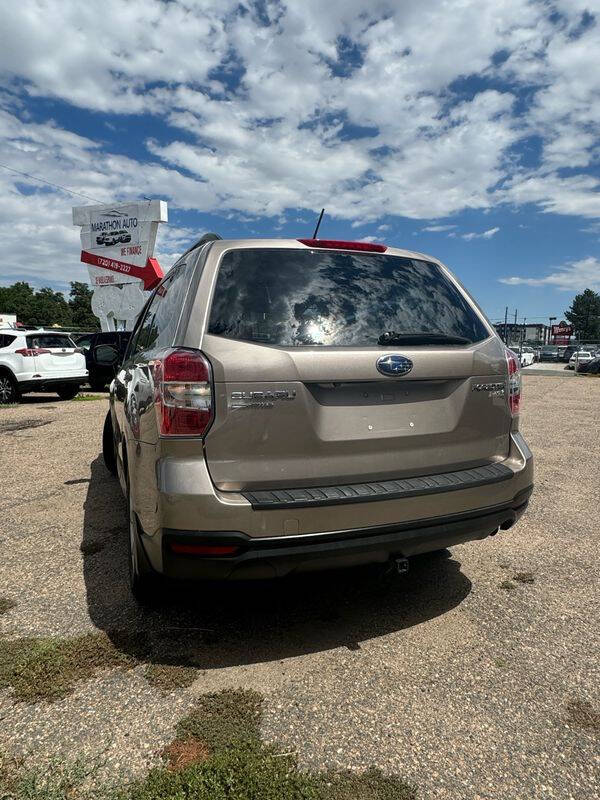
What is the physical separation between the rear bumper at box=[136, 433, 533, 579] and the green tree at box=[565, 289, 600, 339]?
14226 cm

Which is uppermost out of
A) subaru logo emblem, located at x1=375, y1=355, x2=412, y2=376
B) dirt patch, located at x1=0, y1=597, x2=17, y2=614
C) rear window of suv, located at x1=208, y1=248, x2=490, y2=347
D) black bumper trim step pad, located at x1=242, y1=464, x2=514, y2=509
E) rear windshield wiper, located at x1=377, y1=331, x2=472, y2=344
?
rear window of suv, located at x1=208, y1=248, x2=490, y2=347

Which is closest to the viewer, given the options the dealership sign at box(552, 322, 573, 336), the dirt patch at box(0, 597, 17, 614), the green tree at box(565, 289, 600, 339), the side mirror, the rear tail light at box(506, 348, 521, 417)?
the rear tail light at box(506, 348, 521, 417)

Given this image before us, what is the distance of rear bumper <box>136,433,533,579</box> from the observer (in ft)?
6.92

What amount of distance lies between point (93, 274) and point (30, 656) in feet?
83.8

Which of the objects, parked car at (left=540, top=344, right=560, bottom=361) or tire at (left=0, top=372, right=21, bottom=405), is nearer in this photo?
tire at (left=0, top=372, right=21, bottom=405)

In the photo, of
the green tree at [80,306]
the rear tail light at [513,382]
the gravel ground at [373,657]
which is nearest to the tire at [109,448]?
the gravel ground at [373,657]

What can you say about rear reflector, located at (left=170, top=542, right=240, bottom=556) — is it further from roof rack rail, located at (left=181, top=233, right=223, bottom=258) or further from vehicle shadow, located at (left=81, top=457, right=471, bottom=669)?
roof rack rail, located at (left=181, top=233, right=223, bottom=258)

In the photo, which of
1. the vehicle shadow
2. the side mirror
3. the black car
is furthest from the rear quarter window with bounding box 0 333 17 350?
the vehicle shadow

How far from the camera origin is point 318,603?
2928 mm

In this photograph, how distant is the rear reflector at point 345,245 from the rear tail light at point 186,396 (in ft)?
2.88

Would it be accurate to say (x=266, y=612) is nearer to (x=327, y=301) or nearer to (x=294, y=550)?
(x=294, y=550)

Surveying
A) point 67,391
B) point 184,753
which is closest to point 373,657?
point 184,753

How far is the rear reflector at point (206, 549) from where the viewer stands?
6.95 ft

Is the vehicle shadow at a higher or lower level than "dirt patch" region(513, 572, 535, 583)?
lower
